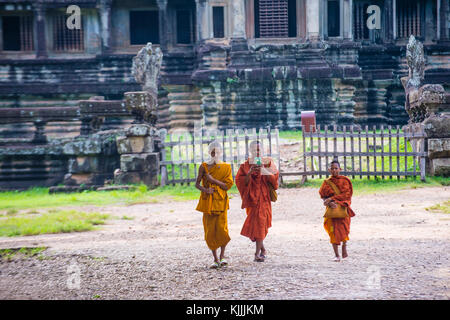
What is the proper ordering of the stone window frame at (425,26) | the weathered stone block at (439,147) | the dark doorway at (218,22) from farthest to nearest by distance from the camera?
1. the stone window frame at (425,26)
2. the dark doorway at (218,22)
3. the weathered stone block at (439,147)

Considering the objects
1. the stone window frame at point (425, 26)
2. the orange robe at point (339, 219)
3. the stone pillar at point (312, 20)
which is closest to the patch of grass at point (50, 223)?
the orange robe at point (339, 219)

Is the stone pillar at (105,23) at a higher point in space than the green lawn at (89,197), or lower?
higher

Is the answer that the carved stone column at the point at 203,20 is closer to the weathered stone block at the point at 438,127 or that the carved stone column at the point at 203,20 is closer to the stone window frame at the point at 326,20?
the stone window frame at the point at 326,20

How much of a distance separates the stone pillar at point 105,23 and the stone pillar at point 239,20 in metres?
5.79

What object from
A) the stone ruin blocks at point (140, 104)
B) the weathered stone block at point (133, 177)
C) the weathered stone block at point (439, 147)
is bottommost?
the weathered stone block at point (133, 177)

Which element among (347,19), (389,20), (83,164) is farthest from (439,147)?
(389,20)

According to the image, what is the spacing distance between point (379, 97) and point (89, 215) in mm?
13782

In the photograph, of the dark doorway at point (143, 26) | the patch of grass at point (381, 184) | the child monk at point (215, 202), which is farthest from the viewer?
the dark doorway at point (143, 26)

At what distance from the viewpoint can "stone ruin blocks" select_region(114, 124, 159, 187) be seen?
12609mm

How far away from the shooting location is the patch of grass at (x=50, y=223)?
26.9ft

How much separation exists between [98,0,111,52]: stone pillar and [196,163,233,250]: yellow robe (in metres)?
17.9

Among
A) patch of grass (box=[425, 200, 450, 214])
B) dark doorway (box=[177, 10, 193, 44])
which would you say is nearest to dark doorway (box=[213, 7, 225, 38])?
dark doorway (box=[177, 10, 193, 44])

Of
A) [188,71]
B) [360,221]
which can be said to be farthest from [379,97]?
[360,221]
